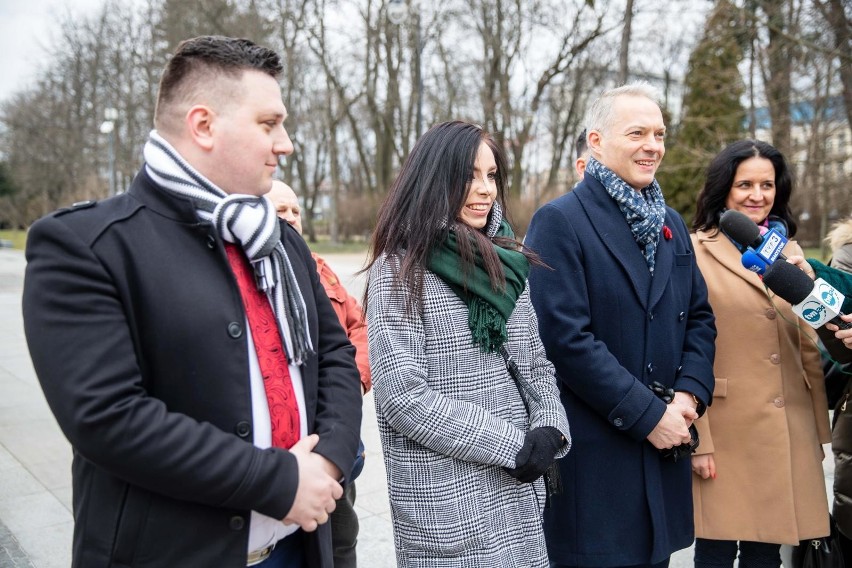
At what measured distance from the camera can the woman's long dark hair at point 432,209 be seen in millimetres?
2283

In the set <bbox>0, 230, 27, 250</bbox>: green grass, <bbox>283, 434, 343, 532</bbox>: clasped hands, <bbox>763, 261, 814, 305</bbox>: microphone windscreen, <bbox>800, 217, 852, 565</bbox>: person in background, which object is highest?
<bbox>763, 261, 814, 305</bbox>: microphone windscreen

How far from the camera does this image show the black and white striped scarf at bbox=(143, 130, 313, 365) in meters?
1.67

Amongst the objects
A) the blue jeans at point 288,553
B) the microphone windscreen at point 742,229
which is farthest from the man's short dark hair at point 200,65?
the microphone windscreen at point 742,229

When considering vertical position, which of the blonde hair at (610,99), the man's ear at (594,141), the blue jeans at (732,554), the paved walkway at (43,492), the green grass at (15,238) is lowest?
the green grass at (15,238)

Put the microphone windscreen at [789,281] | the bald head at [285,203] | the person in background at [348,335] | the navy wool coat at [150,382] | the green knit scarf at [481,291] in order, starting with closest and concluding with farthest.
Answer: the navy wool coat at [150,382]
the green knit scarf at [481,291]
the microphone windscreen at [789,281]
the person in background at [348,335]
the bald head at [285,203]

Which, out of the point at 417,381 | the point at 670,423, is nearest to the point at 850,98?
the point at 670,423

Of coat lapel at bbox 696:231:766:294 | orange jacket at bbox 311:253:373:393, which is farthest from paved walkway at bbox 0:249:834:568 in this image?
coat lapel at bbox 696:231:766:294

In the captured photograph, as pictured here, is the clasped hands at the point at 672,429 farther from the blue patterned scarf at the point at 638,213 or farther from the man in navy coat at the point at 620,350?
the blue patterned scarf at the point at 638,213

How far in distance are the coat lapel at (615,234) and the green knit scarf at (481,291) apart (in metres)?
0.55

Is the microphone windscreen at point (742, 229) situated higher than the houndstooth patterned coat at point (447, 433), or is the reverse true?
the microphone windscreen at point (742, 229)

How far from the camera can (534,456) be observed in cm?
222

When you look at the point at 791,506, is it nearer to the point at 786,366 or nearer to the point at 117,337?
the point at 786,366

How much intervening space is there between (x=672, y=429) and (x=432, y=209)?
1175mm

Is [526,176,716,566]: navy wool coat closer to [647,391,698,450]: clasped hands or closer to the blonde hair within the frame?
[647,391,698,450]: clasped hands
